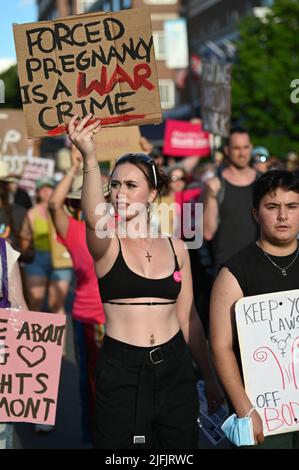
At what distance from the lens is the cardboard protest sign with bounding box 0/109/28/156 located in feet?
40.8

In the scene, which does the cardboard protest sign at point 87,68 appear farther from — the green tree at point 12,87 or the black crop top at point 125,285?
the green tree at point 12,87

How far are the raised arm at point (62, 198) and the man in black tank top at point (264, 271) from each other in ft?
6.30

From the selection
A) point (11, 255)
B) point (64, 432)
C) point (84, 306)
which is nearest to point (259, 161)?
point (84, 306)

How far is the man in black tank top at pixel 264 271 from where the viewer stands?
3.79m

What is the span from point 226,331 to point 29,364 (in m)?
0.99

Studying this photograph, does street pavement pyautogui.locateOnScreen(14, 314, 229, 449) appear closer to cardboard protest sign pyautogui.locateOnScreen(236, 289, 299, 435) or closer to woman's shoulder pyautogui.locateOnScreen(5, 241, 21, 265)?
cardboard protest sign pyautogui.locateOnScreen(236, 289, 299, 435)

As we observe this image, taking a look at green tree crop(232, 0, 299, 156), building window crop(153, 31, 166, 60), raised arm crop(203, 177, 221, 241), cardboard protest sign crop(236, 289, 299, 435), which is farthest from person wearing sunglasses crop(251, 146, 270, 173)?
building window crop(153, 31, 166, 60)

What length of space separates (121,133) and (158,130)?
56.4 feet

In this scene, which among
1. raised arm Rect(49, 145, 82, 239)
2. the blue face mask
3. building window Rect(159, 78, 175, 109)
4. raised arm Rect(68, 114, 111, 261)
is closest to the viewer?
raised arm Rect(68, 114, 111, 261)

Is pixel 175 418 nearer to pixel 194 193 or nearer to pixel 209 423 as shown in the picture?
pixel 209 423

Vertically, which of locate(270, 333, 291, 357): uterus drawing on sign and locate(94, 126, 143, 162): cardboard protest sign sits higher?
locate(94, 126, 143, 162): cardboard protest sign

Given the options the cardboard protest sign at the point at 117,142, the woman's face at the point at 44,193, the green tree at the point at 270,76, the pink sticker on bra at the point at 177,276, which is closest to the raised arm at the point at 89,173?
the pink sticker on bra at the point at 177,276

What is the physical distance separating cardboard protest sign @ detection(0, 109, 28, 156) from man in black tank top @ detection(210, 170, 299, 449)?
8733mm

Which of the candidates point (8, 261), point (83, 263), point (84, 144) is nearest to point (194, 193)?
point (83, 263)
